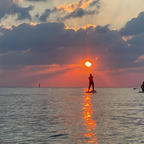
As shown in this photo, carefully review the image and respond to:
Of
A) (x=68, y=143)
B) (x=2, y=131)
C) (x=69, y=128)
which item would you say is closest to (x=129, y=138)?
(x=68, y=143)

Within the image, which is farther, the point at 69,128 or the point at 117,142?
the point at 69,128

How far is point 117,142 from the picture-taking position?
22.4 meters

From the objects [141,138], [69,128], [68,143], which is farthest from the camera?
[69,128]

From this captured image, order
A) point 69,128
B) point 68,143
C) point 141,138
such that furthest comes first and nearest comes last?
point 69,128 < point 141,138 < point 68,143

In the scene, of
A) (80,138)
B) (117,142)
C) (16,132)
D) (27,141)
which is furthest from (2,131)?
(117,142)

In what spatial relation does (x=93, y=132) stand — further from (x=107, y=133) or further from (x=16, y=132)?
(x=16, y=132)

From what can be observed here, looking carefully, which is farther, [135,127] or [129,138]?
[135,127]

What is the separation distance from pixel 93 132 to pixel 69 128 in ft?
11.4

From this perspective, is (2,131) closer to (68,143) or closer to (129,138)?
(68,143)

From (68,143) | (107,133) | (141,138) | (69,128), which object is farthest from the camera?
(69,128)

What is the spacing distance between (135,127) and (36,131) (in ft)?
32.4

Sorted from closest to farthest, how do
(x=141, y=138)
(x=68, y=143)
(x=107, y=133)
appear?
1. (x=68, y=143)
2. (x=141, y=138)
3. (x=107, y=133)

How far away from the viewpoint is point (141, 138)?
78.4 feet

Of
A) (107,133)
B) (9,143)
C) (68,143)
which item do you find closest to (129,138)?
(107,133)
